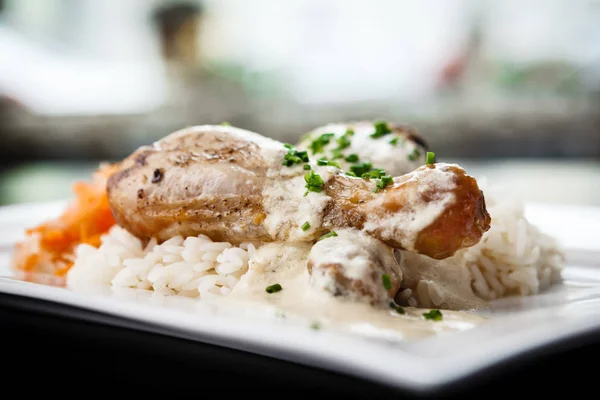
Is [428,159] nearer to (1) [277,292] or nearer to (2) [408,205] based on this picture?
(2) [408,205]

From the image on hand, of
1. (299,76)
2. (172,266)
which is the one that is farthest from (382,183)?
(299,76)

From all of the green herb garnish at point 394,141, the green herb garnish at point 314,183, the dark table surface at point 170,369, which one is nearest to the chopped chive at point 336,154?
the green herb garnish at point 394,141

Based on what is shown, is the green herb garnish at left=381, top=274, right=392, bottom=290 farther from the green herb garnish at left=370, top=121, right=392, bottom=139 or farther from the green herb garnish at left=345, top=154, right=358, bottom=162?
the green herb garnish at left=370, top=121, right=392, bottom=139

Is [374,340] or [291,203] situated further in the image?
[291,203]

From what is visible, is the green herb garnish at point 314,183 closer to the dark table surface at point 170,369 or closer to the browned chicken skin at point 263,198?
the browned chicken skin at point 263,198

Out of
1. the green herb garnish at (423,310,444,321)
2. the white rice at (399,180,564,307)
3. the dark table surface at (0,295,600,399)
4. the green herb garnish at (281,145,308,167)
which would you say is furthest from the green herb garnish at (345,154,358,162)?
the dark table surface at (0,295,600,399)

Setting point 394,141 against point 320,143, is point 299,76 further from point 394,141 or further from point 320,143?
point 394,141
